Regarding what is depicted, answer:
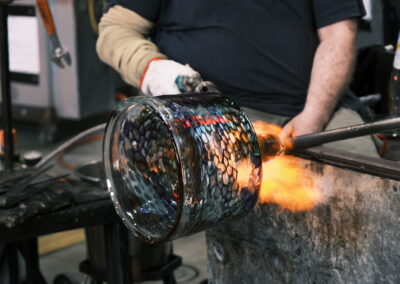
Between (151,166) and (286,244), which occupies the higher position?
(151,166)

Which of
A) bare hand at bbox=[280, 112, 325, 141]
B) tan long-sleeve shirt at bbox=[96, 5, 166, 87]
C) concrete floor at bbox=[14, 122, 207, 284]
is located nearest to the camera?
bare hand at bbox=[280, 112, 325, 141]

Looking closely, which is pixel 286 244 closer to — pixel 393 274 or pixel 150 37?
pixel 393 274

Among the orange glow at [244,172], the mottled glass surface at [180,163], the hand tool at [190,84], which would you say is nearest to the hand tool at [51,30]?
the hand tool at [190,84]

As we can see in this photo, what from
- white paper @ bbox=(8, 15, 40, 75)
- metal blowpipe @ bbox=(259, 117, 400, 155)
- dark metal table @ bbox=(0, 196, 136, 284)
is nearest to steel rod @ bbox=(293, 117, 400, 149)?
metal blowpipe @ bbox=(259, 117, 400, 155)

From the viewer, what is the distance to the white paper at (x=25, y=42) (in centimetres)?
425

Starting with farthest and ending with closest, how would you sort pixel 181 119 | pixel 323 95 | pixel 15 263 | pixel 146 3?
pixel 15 263 → pixel 146 3 → pixel 323 95 → pixel 181 119

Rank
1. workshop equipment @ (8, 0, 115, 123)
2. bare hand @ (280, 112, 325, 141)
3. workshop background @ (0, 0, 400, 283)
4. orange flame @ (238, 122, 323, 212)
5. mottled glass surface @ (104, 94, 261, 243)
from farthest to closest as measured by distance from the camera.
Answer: workshop equipment @ (8, 0, 115, 123) < workshop background @ (0, 0, 400, 283) < bare hand @ (280, 112, 325, 141) < orange flame @ (238, 122, 323, 212) < mottled glass surface @ (104, 94, 261, 243)

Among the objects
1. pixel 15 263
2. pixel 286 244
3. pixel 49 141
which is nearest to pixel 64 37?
pixel 49 141

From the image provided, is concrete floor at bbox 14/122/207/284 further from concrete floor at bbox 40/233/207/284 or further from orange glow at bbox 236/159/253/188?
orange glow at bbox 236/159/253/188

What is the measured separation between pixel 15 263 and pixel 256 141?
114cm

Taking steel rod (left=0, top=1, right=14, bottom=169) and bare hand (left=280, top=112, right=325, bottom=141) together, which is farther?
steel rod (left=0, top=1, right=14, bottom=169)

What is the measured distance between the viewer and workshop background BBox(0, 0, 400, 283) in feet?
5.82

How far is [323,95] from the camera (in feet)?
4.92

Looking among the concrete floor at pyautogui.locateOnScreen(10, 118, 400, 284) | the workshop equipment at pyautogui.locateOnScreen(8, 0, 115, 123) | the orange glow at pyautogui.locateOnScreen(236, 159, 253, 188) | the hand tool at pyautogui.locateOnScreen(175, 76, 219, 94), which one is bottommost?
the concrete floor at pyautogui.locateOnScreen(10, 118, 400, 284)
